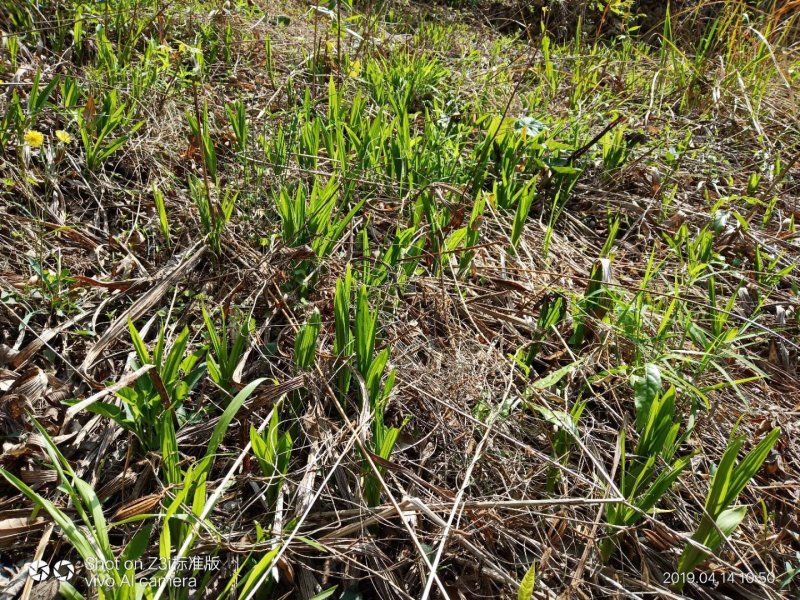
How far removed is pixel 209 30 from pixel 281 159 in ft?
4.53

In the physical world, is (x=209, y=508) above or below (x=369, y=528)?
above

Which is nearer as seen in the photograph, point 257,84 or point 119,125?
point 119,125

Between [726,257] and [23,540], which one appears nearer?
[23,540]

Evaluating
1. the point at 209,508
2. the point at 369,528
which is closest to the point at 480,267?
the point at 369,528

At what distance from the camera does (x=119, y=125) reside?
2195 mm

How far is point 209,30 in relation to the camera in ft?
9.70

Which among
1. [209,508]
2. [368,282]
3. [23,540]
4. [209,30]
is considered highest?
[209,30]

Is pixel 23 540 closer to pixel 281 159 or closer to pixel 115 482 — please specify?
pixel 115 482

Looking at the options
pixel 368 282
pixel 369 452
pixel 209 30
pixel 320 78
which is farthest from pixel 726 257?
pixel 209 30

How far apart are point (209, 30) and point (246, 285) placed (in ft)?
6.17

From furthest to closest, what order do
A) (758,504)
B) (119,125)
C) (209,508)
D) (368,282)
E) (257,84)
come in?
(257,84), (119,125), (368,282), (758,504), (209,508)

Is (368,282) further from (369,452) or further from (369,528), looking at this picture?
(369,528)

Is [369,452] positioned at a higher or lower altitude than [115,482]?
higher

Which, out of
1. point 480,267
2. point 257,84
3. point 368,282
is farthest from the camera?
point 257,84
